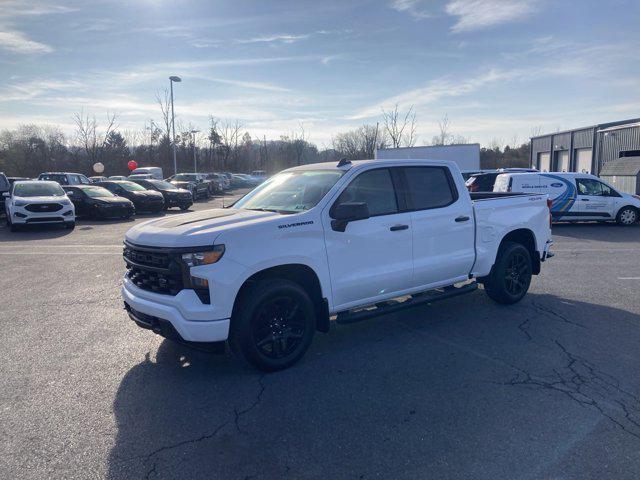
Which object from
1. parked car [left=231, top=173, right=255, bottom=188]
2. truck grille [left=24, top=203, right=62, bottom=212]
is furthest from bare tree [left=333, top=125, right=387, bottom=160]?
truck grille [left=24, top=203, right=62, bottom=212]

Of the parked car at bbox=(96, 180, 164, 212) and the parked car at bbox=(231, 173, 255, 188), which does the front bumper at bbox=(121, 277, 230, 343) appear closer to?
the parked car at bbox=(96, 180, 164, 212)

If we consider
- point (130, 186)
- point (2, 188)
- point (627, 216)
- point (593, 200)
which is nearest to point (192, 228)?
point (593, 200)

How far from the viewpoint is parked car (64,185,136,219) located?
64.2 feet

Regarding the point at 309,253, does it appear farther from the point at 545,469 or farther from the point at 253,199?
the point at 545,469

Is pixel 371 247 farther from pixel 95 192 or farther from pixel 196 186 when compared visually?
pixel 196 186

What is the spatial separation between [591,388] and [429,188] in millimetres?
2724

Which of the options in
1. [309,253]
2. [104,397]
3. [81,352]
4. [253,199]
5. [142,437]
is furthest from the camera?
[253,199]

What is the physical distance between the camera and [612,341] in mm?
5266

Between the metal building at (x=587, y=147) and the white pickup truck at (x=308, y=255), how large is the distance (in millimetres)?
32376

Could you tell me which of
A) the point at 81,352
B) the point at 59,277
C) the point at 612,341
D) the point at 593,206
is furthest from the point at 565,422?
the point at 593,206

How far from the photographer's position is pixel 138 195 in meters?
22.4

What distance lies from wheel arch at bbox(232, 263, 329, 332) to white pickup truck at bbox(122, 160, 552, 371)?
0.04ft

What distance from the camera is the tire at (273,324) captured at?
4254mm

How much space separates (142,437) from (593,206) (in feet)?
55.1
